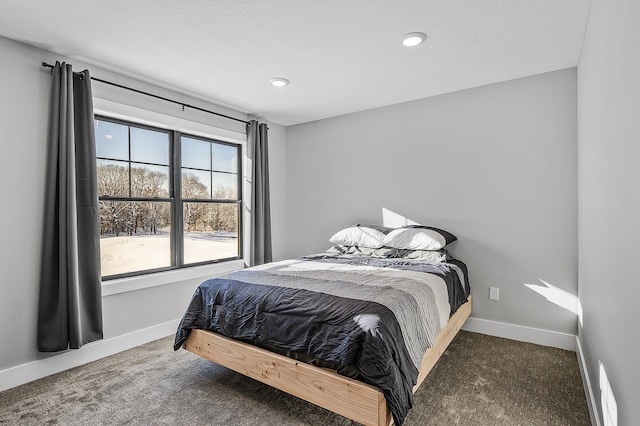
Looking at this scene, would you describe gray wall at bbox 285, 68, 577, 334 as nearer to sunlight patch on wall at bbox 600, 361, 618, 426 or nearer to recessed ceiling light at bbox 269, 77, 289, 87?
recessed ceiling light at bbox 269, 77, 289, 87

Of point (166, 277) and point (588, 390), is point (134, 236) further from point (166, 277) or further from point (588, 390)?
point (588, 390)

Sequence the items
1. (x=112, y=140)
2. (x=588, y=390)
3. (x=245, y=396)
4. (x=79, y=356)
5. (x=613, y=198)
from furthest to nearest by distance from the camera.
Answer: (x=112, y=140) → (x=79, y=356) → (x=245, y=396) → (x=588, y=390) → (x=613, y=198)

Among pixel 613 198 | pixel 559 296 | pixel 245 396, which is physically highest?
pixel 613 198

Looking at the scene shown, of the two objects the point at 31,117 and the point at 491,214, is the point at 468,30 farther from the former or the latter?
the point at 31,117

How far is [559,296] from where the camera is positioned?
9.57 ft

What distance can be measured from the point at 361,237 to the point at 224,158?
1898 mm

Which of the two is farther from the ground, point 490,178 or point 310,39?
point 310,39

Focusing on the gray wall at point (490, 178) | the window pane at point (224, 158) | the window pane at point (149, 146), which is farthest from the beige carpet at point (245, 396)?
the window pane at point (224, 158)

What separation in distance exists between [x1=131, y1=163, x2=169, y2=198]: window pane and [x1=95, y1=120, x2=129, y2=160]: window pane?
0.15 meters

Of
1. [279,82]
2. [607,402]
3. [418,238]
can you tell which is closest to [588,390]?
[607,402]

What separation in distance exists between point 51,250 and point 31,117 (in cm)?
97

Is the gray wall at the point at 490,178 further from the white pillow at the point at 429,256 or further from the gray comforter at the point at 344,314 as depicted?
the gray comforter at the point at 344,314

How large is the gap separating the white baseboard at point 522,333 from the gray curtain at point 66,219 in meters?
3.39

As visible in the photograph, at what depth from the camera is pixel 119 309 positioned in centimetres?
295
